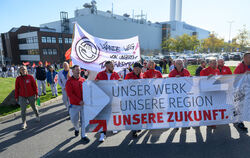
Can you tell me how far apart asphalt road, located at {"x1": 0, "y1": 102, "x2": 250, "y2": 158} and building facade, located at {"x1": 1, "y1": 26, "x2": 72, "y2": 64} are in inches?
1609

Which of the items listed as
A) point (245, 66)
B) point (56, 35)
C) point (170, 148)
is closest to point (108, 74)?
point (170, 148)

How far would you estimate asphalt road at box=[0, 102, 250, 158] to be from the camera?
3.65 meters

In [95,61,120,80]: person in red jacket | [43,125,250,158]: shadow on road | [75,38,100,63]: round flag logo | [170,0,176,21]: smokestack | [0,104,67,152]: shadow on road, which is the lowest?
[0,104,67,152]: shadow on road

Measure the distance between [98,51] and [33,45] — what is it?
43169 millimetres

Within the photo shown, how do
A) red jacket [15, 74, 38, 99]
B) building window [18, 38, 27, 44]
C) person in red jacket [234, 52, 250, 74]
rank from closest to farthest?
person in red jacket [234, 52, 250, 74]
red jacket [15, 74, 38, 99]
building window [18, 38, 27, 44]

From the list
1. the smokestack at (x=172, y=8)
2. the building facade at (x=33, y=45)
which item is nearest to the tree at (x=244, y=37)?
the building facade at (x=33, y=45)

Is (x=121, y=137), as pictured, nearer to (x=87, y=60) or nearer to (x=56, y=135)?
(x=56, y=135)

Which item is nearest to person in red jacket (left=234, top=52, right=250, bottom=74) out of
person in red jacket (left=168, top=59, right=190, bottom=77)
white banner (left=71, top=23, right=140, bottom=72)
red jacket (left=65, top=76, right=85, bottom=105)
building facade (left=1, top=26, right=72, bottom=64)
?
person in red jacket (left=168, top=59, right=190, bottom=77)

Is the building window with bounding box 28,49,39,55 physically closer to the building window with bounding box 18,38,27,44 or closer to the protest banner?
the building window with bounding box 18,38,27,44

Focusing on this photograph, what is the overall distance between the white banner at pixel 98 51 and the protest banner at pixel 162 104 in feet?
6.36

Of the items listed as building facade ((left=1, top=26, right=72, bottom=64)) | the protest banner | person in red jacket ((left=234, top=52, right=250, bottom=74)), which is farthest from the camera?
building facade ((left=1, top=26, right=72, bottom=64))

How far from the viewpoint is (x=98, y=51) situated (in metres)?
6.15

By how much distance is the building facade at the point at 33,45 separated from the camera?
41291mm

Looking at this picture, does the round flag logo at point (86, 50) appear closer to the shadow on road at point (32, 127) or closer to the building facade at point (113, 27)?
the shadow on road at point (32, 127)
